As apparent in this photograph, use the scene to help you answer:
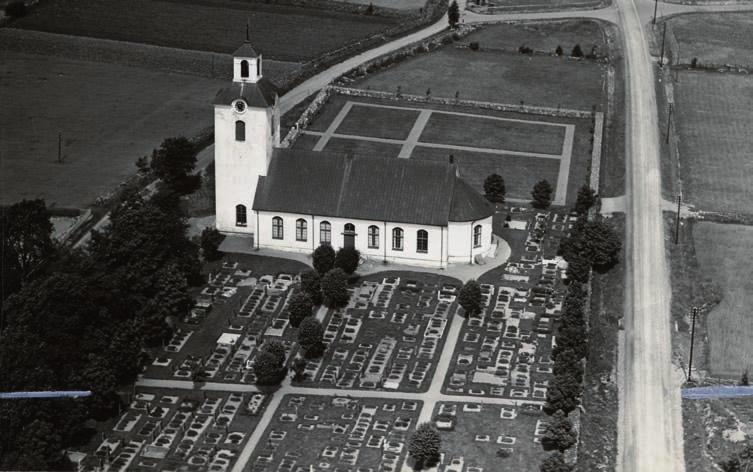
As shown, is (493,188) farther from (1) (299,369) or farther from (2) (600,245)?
(1) (299,369)

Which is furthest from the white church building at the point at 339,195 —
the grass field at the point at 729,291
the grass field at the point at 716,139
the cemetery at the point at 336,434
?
the grass field at the point at 716,139

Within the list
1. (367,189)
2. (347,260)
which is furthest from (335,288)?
(367,189)

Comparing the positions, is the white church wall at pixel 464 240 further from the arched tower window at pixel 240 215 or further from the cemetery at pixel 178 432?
the cemetery at pixel 178 432

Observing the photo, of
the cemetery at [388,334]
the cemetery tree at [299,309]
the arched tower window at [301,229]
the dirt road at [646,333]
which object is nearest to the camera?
the dirt road at [646,333]

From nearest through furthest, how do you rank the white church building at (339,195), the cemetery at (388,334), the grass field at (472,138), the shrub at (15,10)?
1. the cemetery at (388,334)
2. the white church building at (339,195)
3. the grass field at (472,138)
4. the shrub at (15,10)

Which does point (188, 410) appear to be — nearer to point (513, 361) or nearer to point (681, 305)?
point (513, 361)

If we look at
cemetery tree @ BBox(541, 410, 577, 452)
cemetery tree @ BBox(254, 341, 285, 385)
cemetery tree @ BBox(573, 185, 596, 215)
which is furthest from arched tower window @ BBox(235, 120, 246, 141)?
cemetery tree @ BBox(541, 410, 577, 452)

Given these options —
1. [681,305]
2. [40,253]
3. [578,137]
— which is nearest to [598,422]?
[681,305]
